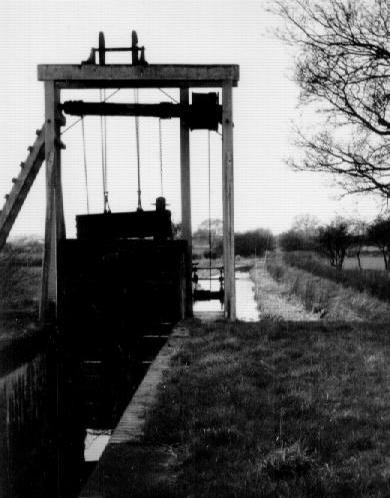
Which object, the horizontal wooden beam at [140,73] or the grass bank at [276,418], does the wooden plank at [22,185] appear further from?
the grass bank at [276,418]

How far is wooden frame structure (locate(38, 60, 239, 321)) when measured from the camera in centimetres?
773

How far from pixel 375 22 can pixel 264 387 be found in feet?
28.4

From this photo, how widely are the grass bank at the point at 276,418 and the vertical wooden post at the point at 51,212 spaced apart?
2.34 meters

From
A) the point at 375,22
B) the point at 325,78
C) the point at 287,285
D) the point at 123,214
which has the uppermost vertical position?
the point at 375,22

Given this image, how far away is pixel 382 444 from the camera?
3475mm

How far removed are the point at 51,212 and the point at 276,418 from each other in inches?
187

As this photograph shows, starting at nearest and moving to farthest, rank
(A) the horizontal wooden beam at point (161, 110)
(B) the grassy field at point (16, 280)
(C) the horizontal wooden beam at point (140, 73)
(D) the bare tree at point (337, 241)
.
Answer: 1. (C) the horizontal wooden beam at point (140, 73)
2. (A) the horizontal wooden beam at point (161, 110)
3. (B) the grassy field at point (16, 280)
4. (D) the bare tree at point (337, 241)

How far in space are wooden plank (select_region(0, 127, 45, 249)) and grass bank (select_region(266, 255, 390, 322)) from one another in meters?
5.53

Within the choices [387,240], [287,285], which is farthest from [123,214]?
[387,240]

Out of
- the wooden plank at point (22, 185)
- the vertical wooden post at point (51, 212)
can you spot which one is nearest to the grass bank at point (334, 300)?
the vertical wooden post at point (51, 212)

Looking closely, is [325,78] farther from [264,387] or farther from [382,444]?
[382,444]

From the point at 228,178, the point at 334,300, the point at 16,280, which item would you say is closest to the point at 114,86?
the point at 228,178

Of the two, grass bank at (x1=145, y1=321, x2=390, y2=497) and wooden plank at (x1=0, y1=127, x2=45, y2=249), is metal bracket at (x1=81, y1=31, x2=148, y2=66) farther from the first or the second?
grass bank at (x1=145, y1=321, x2=390, y2=497)

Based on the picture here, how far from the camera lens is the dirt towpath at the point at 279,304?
662 inches
